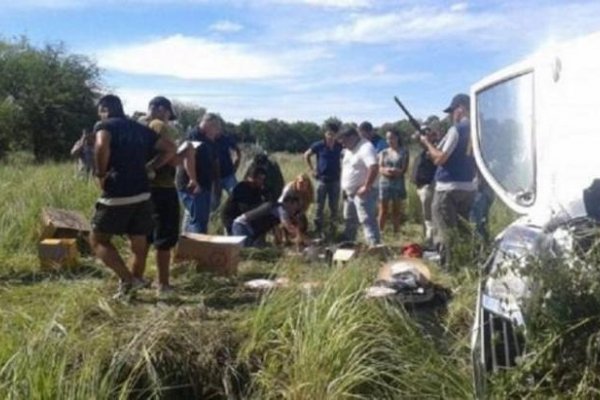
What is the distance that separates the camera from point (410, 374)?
Result: 4.48 meters

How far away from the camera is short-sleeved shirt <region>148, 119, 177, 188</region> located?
6.84 metres

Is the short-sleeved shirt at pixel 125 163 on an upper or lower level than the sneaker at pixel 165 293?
upper

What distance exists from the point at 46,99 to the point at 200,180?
34.9 m

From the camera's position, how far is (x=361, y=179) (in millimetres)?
9227

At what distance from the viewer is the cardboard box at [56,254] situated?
778cm

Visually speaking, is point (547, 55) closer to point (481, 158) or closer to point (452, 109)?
point (481, 158)

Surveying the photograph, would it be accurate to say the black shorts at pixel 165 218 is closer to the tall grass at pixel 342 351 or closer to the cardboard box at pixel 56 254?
the cardboard box at pixel 56 254

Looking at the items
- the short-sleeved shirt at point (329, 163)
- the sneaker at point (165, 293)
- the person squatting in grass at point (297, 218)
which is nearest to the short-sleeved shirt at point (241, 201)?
the person squatting in grass at point (297, 218)

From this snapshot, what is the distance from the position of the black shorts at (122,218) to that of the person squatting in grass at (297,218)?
300cm

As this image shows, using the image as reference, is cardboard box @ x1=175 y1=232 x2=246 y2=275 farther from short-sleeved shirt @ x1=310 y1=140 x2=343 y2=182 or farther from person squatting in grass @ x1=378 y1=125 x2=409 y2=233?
person squatting in grass @ x1=378 y1=125 x2=409 y2=233

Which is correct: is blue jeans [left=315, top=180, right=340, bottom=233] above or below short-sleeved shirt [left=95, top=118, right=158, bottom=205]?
below

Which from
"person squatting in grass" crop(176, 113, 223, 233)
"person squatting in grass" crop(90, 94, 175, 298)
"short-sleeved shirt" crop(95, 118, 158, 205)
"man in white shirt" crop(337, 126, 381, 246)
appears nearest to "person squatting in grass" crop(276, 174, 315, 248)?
"man in white shirt" crop(337, 126, 381, 246)

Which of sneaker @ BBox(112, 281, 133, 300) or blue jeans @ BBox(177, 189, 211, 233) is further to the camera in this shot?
blue jeans @ BBox(177, 189, 211, 233)

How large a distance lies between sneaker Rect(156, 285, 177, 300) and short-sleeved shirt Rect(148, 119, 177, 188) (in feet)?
2.75
